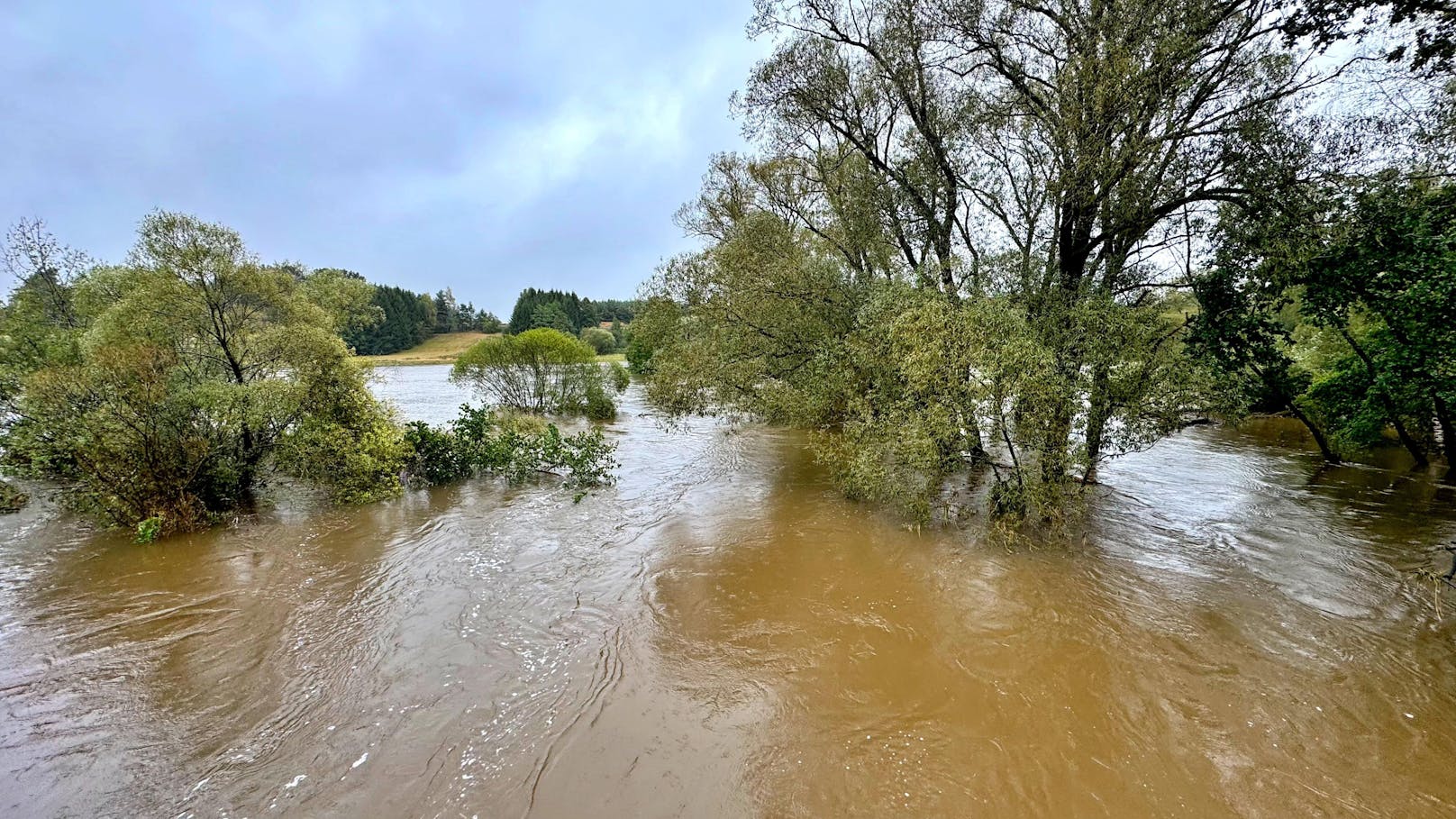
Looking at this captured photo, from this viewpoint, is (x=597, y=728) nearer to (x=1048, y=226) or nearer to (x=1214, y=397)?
(x=1214, y=397)

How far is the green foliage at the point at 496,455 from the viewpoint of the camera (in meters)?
13.7

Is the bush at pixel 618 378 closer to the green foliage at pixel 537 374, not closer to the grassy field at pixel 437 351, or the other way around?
the green foliage at pixel 537 374

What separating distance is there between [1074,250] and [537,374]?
2043 centimetres

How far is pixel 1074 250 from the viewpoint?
35.7 ft

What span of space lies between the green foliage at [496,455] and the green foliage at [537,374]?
28.4ft

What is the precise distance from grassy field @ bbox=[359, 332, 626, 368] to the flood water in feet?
160

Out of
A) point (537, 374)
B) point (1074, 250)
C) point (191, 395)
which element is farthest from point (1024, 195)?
point (537, 374)

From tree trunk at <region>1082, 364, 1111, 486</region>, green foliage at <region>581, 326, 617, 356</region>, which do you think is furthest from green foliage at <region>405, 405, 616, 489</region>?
green foliage at <region>581, 326, 617, 356</region>

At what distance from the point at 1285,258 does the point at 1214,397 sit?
2.39 metres

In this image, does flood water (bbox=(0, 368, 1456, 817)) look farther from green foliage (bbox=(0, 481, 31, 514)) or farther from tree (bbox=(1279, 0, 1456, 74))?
Result: tree (bbox=(1279, 0, 1456, 74))

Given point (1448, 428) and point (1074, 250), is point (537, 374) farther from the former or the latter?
point (1448, 428)

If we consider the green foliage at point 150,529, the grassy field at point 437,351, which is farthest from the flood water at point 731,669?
the grassy field at point 437,351

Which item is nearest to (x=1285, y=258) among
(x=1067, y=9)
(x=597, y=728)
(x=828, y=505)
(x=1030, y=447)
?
(x=1030, y=447)

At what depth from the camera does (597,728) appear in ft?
16.7
